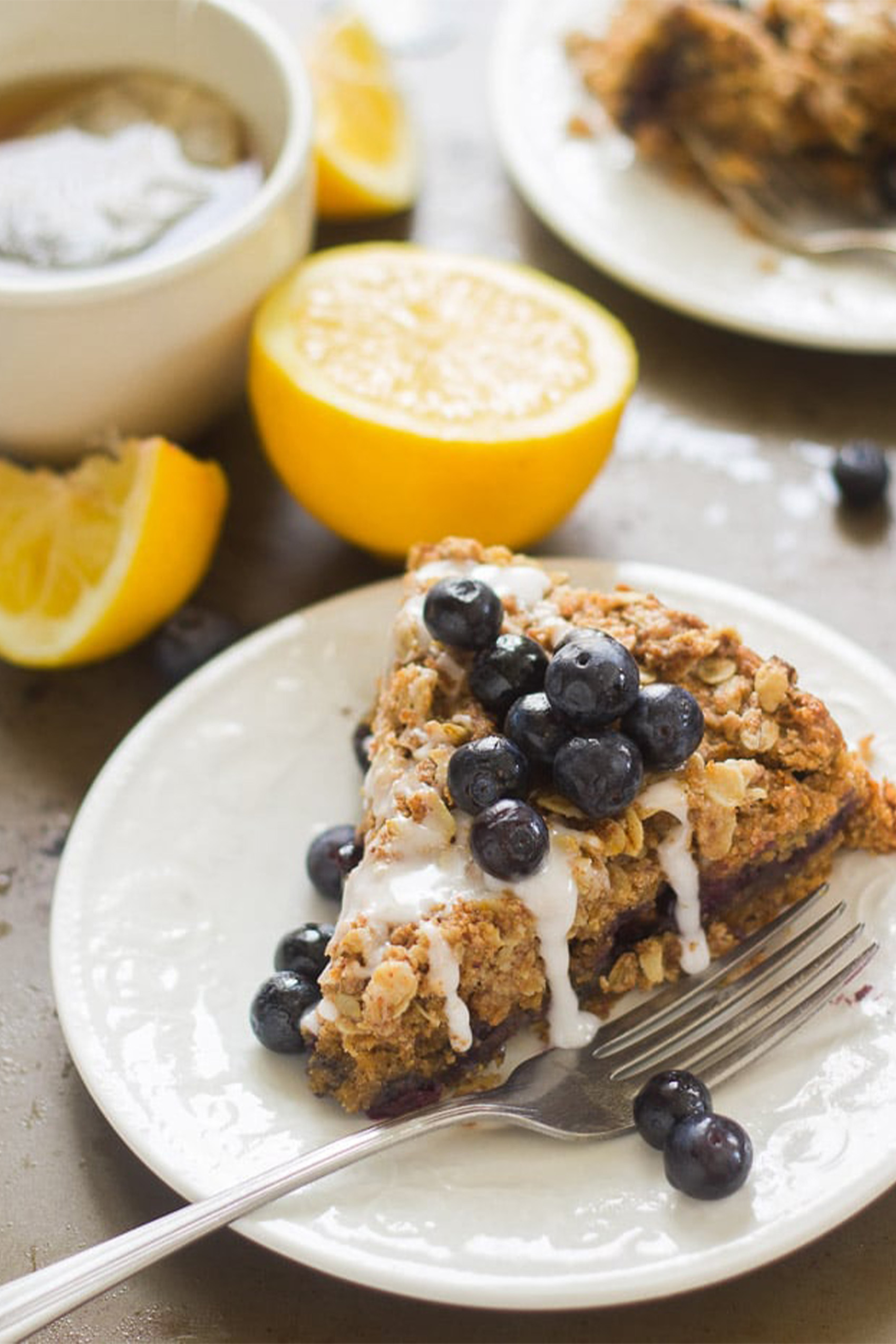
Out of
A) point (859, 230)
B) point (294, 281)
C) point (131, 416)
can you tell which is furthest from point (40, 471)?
point (859, 230)

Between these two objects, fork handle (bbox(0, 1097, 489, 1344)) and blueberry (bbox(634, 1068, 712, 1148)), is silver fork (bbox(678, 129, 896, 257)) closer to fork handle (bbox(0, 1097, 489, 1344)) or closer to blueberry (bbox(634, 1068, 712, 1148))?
blueberry (bbox(634, 1068, 712, 1148))

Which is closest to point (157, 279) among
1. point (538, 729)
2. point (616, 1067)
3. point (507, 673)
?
point (507, 673)

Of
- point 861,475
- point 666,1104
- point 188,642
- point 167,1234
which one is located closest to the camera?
point 167,1234

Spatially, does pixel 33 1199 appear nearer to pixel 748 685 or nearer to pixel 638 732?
pixel 638 732

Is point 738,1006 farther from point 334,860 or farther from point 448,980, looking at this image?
point 334,860

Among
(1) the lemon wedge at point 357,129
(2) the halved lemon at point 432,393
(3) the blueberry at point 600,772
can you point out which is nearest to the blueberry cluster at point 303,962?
(3) the blueberry at point 600,772
